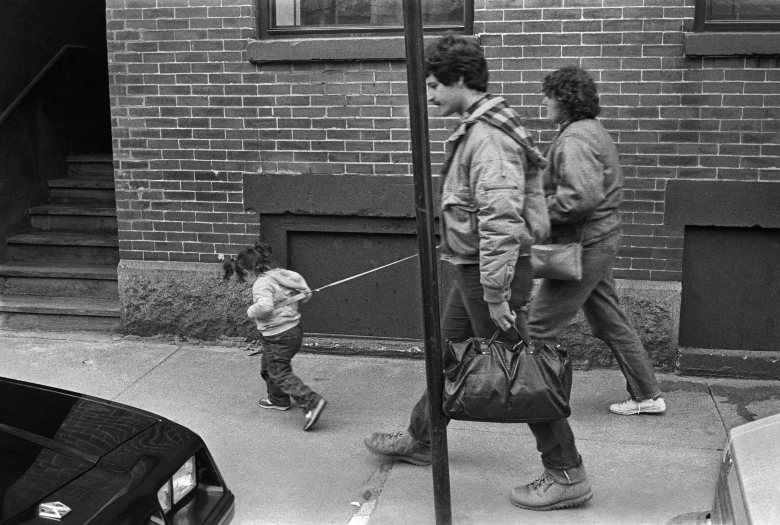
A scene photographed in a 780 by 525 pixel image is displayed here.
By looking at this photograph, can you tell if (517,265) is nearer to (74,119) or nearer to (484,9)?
(484,9)

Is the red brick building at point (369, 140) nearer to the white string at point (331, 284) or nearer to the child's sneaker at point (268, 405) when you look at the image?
the white string at point (331, 284)

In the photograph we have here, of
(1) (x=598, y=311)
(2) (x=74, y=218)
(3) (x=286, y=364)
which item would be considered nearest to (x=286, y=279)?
(3) (x=286, y=364)

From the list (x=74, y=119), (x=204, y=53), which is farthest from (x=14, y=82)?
(x=204, y=53)

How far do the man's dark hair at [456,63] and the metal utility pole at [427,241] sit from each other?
1.41ft

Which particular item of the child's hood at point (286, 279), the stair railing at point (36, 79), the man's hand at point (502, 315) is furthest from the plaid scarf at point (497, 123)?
the stair railing at point (36, 79)

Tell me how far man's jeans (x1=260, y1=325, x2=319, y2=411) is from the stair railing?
12.8 feet

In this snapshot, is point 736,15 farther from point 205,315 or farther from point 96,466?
point 96,466

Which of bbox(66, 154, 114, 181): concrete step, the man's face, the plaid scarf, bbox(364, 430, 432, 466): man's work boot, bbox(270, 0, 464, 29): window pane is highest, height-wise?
bbox(270, 0, 464, 29): window pane

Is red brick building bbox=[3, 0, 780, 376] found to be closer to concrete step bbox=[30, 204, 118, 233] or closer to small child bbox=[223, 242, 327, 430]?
concrete step bbox=[30, 204, 118, 233]

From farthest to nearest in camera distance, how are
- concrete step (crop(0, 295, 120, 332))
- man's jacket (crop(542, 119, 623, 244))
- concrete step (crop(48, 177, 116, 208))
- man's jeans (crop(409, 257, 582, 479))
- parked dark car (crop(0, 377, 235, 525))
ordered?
concrete step (crop(48, 177, 116, 208)) → concrete step (crop(0, 295, 120, 332)) → man's jacket (crop(542, 119, 623, 244)) → man's jeans (crop(409, 257, 582, 479)) → parked dark car (crop(0, 377, 235, 525))

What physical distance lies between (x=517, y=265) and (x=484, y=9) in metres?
2.51

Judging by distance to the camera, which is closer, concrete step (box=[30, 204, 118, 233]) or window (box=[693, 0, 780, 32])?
window (box=[693, 0, 780, 32])

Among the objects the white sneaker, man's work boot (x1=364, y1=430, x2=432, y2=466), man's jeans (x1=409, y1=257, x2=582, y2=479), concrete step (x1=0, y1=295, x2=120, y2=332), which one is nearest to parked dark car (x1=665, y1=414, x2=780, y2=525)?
man's jeans (x1=409, y1=257, x2=582, y2=479)

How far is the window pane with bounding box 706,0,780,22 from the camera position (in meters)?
5.54
